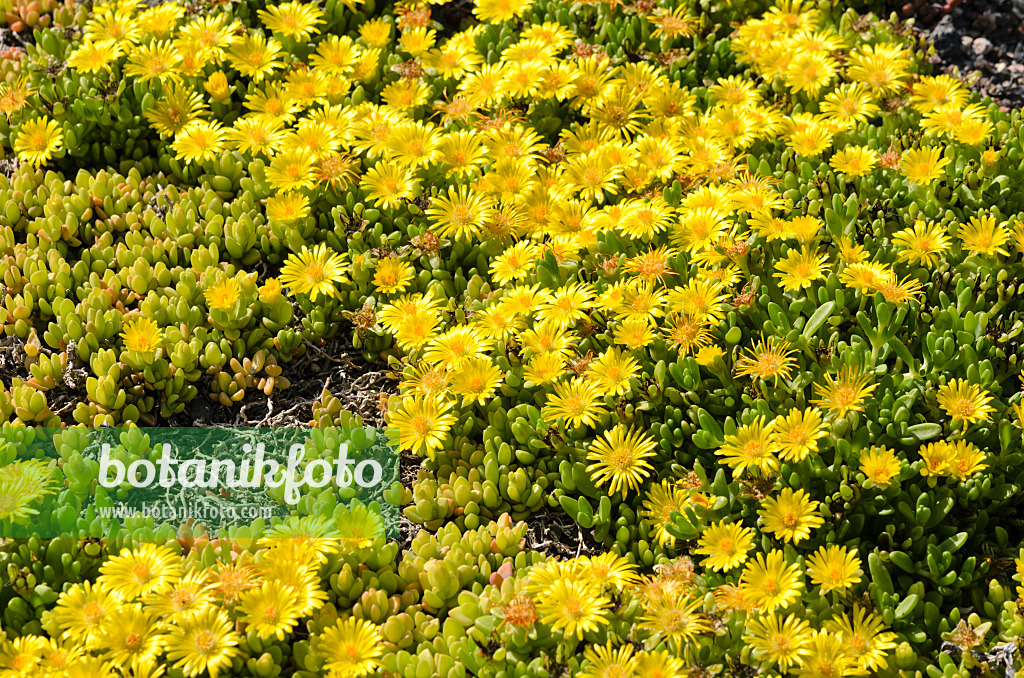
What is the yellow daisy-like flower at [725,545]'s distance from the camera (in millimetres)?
2686

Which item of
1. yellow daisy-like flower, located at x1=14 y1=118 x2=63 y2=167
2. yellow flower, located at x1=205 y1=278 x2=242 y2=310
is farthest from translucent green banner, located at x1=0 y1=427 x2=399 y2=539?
yellow daisy-like flower, located at x1=14 y1=118 x2=63 y2=167

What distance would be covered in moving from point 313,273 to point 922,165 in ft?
7.40

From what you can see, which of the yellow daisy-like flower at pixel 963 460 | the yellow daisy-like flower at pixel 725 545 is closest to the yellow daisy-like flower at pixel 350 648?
the yellow daisy-like flower at pixel 725 545

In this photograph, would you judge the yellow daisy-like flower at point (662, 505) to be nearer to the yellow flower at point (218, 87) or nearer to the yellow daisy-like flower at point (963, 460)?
the yellow daisy-like flower at point (963, 460)

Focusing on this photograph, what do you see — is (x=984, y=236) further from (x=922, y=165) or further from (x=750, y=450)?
(x=750, y=450)

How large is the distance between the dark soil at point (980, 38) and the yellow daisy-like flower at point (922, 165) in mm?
1170

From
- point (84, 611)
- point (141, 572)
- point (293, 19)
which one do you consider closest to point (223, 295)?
point (141, 572)

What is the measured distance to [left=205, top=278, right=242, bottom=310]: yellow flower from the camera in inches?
130

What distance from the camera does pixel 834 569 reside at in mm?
2641

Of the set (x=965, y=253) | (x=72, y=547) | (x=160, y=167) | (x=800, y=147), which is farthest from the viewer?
(x=160, y=167)

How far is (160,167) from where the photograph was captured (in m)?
3.98

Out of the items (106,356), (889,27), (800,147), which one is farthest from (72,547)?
(889,27)

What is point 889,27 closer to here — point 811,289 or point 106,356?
point 811,289

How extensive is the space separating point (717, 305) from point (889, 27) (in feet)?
6.67
